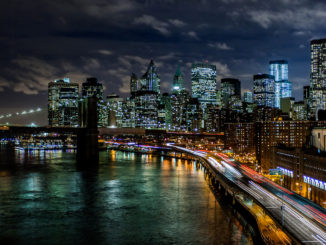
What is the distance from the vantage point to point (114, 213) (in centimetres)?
3097

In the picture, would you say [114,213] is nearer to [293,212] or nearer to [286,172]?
[293,212]

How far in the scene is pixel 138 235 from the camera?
81.9ft

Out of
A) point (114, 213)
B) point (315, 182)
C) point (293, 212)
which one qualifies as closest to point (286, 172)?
point (315, 182)

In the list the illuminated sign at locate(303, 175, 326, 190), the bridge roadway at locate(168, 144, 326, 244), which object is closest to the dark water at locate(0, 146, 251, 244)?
the bridge roadway at locate(168, 144, 326, 244)

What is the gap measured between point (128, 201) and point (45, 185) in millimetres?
14356

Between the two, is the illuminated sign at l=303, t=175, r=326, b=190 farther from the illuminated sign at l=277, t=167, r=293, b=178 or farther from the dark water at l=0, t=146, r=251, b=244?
the dark water at l=0, t=146, r=251, b=244

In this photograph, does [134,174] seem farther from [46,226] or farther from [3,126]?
[3,126]

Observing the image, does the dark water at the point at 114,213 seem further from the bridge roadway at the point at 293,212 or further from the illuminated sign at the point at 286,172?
the illuminated sign at the point at 286,172

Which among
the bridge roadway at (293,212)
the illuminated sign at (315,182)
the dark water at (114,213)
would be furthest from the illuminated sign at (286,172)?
the bridge roadway at (293,212)

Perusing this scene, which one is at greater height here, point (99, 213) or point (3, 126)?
point (3, 126)

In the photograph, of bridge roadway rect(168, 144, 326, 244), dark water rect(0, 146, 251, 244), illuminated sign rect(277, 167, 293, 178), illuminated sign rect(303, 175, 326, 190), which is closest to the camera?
bridge roadway rect(168, 144, 326, 244)

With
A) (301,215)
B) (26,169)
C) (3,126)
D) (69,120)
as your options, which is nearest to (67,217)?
(301,215)

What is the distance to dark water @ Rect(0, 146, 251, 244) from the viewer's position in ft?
80.4

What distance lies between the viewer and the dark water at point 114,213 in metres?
24.5
